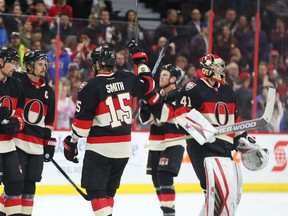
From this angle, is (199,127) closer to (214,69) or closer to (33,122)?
(214,69)

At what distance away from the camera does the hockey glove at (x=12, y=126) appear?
564 cm

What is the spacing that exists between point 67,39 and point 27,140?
3.70m

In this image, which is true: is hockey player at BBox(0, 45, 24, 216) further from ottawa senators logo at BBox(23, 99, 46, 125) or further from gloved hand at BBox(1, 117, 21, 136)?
ottawa senators logo at BBox(23, 99, 46, 125)

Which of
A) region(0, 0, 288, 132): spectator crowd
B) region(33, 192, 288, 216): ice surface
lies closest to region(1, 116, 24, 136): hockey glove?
region(33, 192, 288, 216): ice surface

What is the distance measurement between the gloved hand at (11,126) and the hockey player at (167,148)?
1.44 m

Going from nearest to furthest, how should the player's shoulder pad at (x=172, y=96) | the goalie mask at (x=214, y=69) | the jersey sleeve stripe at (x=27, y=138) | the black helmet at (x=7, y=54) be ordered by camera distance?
1. the black helmet at (x=7, y=54)
2. the goalie mask at (x=214, y=69)
3. the jersey sleeve stripe at (x=27, y=138)
4. the player's shoulder pad at (x=172, y=96)

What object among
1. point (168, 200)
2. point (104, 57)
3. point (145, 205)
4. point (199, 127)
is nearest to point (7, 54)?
point (104, 57)

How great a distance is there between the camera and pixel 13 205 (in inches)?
233

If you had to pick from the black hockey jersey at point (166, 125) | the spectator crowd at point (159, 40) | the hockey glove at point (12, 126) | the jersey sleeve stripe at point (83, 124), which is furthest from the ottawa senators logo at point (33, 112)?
the spectator crowd at point (159, 40)

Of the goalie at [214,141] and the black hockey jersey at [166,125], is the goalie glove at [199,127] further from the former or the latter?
the black hockey jersey at [166,125]

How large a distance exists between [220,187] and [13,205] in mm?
1468

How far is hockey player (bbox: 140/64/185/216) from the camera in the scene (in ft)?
23.2

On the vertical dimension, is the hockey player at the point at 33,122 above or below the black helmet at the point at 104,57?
below

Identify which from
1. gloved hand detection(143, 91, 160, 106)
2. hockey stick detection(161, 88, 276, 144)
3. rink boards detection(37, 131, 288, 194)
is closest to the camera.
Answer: hockey stick detection(161, 88, 276, 144)
